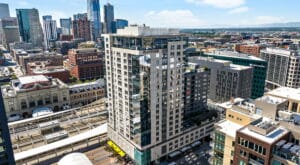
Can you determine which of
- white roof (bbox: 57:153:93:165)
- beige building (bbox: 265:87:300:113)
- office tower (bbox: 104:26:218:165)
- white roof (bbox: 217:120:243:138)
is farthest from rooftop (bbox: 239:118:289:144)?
white roof (bbox: 57:153:93:165)

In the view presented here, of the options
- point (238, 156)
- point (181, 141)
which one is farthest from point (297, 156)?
point (181, 141)

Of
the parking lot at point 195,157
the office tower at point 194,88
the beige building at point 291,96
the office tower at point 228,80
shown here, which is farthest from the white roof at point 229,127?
the office tower at point 228,80

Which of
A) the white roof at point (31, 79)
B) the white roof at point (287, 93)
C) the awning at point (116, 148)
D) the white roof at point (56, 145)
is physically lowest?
the awning at point (116, 148)

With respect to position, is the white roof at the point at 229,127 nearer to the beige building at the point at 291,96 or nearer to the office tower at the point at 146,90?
the office tower at the point at 146,90

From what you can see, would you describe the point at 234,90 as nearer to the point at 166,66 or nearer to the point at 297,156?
the point at 166,66

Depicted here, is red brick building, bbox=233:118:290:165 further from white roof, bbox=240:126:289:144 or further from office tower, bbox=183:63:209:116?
office tower, bbox=183:63:209:116

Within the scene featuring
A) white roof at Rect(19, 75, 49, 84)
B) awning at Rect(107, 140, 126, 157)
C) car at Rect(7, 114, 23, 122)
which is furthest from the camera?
white roof at Rect(19, 75, 49, 84)
